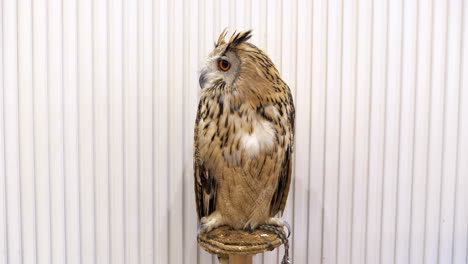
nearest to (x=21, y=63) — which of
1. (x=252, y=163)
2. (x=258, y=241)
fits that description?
(x=252, y=163)

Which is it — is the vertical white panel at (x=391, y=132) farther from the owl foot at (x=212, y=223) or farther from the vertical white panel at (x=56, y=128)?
the vertical white panel at (x=56, y=128)

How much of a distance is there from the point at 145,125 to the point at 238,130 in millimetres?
453

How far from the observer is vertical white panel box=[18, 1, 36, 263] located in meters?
1.27

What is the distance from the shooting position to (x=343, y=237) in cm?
143

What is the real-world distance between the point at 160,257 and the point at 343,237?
0.65 metres

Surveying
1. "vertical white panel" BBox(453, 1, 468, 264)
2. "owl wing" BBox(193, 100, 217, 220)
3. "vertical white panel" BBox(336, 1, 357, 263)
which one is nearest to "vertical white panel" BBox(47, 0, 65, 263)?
"owl wing" BBox(193, 100, 217, 220)

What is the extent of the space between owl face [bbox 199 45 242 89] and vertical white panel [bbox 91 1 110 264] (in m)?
0.44

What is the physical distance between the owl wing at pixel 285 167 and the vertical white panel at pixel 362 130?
1.12 feet

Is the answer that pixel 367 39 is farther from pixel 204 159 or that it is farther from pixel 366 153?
pixel 204 159

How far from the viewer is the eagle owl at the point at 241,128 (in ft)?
3.34

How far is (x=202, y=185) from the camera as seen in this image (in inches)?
44.3

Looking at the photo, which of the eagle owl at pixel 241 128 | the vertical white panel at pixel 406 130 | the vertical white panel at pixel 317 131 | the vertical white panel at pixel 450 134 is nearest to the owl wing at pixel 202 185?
the eagle owl at pixel 241 128

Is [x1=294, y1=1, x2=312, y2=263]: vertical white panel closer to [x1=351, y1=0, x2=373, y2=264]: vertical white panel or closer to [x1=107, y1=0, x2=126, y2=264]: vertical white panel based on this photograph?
[x1=351, y1=0, x2=373, y2=264]: vertical white panel

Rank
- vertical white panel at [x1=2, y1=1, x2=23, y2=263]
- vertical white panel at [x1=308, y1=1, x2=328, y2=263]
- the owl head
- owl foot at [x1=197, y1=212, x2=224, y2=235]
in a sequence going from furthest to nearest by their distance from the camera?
vertical white panel at [x1=308, y1=1, x2=328, y2=263]
vertical white panel at [x1=2, y1=1, x2=23, y2=263]
owl foot at [x1=197, y1=212, x2=224, y2=235]
the owl head
